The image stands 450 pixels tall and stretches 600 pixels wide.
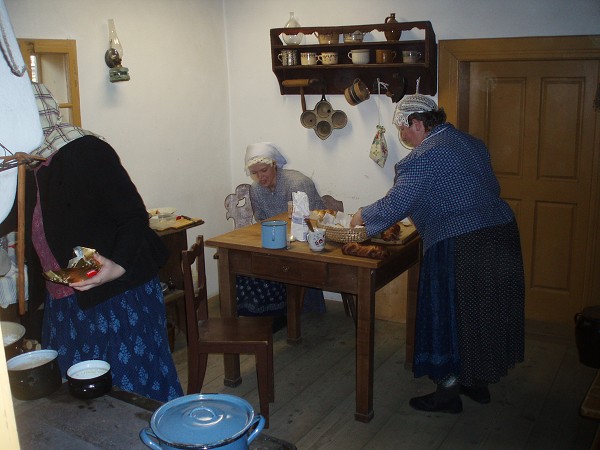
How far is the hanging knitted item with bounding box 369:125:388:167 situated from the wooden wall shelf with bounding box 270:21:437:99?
292mm

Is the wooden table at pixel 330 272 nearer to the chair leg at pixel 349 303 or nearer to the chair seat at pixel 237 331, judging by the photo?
the chair seat at pixel 237 331

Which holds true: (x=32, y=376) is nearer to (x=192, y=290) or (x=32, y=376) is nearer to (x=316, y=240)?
(x=192, y=290)

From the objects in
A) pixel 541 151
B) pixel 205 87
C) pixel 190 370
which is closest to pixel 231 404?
pixel 190 370

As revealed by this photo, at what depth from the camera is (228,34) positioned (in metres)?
4.73

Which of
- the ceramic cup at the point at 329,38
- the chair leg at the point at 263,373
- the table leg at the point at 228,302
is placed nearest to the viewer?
the chair leg at the point at 263,373

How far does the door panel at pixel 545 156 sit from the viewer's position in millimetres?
3811

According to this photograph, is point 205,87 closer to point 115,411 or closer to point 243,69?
point 243,69

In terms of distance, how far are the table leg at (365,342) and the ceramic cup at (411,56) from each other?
1636mm

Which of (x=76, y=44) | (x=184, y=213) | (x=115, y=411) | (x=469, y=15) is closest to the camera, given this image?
(x=115, y=411)

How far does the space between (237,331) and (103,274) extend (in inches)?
58.2

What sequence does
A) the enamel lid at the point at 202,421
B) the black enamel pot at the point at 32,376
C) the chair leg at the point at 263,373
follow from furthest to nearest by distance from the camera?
1. the chair leg at the point at 263,373
2. the black enamel pot at the point at 32,376
3. the enamel lid at the point at 202,421

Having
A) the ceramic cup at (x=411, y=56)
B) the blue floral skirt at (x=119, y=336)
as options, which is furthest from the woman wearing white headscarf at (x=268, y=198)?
the blue floral skirt at (x=119, y=336)

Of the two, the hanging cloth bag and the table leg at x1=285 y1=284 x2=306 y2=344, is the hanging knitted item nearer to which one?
the hanging cloth bag

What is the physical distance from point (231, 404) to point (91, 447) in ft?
0.96
